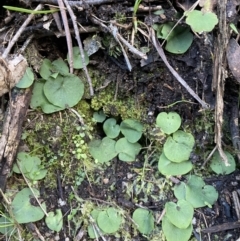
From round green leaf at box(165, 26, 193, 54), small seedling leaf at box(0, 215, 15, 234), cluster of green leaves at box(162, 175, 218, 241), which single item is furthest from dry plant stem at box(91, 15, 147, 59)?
small seedling leaf at box(0, 215, 15, 234)

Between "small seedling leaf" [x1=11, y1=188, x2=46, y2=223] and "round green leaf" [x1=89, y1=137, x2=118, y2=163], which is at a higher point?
"round green leaf" [x1=89, y1=137, x2=118, y2=163]

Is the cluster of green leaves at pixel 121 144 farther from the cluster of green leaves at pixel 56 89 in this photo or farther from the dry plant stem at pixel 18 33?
the dry plant stem at pixel 18 33

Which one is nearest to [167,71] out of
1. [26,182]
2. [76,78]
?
[76,78]

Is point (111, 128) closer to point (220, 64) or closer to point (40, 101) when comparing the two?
point (40, 101)

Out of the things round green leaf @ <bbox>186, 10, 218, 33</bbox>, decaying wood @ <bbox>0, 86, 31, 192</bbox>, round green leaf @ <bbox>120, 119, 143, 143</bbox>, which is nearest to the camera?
round green leaf @ <bbox>186, 10, 218, 33</bbox>

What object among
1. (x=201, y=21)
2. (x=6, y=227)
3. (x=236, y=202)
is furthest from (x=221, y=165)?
(x=6, y=227)

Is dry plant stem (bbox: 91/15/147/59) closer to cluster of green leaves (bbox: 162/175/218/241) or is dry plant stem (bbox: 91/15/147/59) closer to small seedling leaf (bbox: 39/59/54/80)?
small seedling leaf (bbox: 39/59/54/80)
